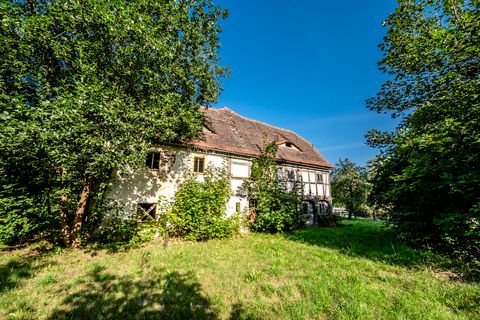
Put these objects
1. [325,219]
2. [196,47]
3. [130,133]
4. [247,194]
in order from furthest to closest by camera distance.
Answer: [325,219] < [247,194] < [196,47] < [130,133]

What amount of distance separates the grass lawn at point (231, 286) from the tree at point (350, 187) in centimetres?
2166

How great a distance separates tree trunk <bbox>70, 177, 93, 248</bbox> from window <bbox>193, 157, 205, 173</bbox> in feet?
16.6

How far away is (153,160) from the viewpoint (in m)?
10.8

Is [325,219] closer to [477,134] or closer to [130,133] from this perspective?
[477,134]

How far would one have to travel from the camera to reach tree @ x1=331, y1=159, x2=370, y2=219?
2703 cm

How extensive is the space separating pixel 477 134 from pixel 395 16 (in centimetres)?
597

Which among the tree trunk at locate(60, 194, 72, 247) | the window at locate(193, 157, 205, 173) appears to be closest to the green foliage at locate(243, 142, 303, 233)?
the window at locate(193, 157, 205, 173)

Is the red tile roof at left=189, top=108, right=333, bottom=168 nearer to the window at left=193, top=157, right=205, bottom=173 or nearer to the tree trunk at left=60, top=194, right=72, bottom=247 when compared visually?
the window at left=193, top=157, right=205, bottom=173

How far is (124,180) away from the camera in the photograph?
982cm

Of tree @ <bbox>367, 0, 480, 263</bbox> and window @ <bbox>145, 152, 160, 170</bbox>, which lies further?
window @ <bbox>145, 152, 160, 170</bbox>

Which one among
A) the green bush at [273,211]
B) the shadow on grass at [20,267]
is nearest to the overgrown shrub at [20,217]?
the shadow on grass at [20,267]

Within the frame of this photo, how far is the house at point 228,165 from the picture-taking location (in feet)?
33.8

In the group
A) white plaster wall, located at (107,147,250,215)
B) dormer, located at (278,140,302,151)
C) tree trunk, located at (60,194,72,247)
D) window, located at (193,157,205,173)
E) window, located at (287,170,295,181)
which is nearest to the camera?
tree trunk, located at (60,194,72,247)

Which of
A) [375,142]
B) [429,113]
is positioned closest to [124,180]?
[375,142]
